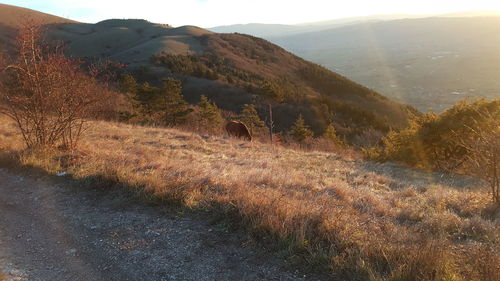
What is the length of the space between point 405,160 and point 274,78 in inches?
2094

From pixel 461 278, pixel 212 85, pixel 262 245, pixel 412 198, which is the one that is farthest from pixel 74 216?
pixel 212 85

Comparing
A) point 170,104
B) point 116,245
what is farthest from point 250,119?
point 116,245

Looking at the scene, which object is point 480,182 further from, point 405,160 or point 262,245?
point 262,245

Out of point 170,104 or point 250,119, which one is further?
point 250,119

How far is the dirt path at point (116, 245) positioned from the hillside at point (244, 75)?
2583 cm

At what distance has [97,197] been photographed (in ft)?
16.1

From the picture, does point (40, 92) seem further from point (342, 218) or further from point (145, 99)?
point (145, 99)

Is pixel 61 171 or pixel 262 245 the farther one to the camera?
pixel 61 171

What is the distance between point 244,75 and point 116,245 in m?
61.5

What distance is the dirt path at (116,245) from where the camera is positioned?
10.1 ft

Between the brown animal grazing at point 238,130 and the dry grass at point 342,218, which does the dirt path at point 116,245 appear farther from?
the brown animal grazing at point 238,130

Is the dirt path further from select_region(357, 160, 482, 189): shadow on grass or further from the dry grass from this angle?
select_region(357, 160, 482, 189): shadow on grass

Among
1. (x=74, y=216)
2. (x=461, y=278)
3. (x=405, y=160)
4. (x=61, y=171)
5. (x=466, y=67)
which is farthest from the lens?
(x=466, y=67)

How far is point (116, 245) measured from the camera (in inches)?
140
